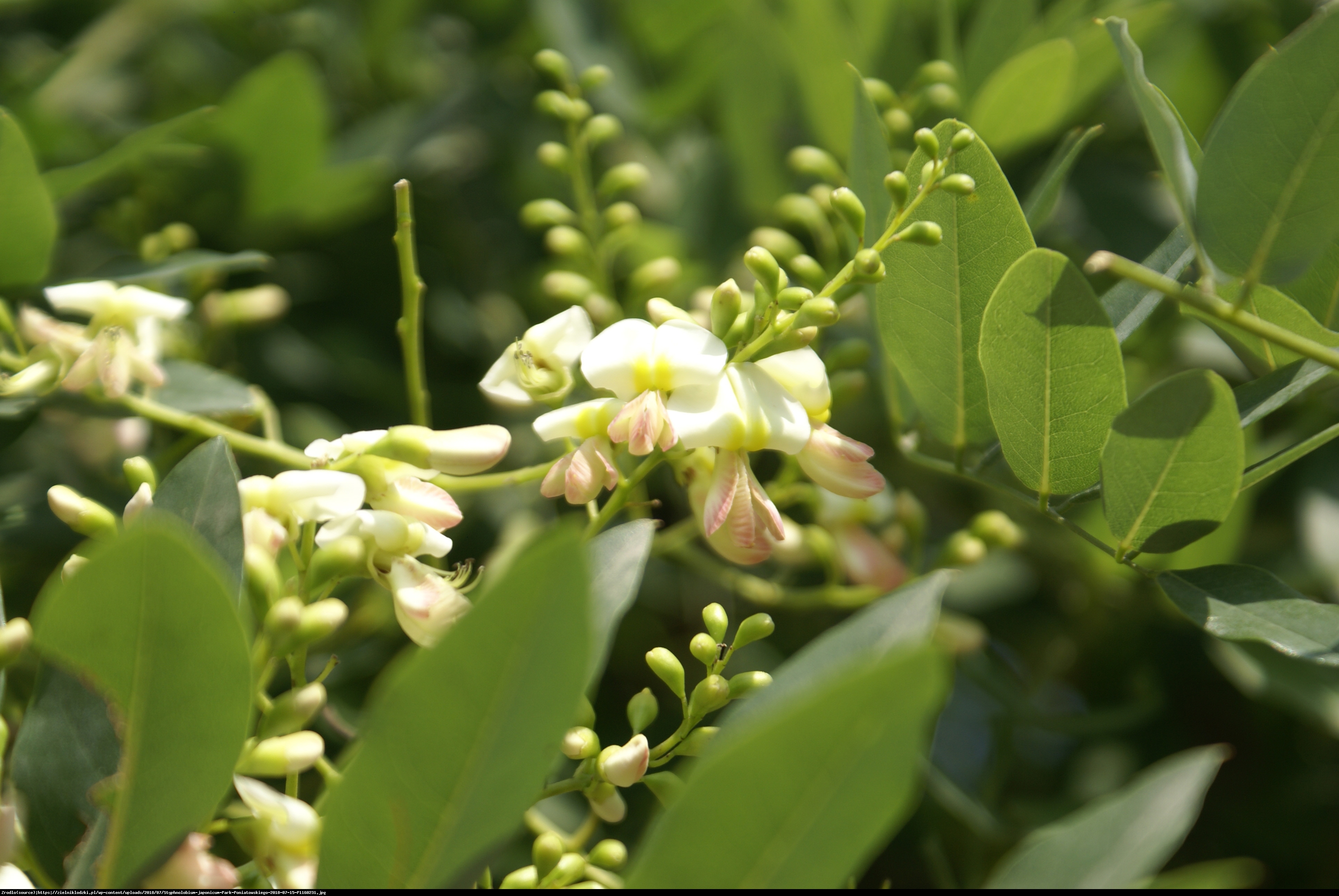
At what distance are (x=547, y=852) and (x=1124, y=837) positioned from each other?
373mm

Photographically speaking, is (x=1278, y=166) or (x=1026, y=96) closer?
(x=1278, y=166)

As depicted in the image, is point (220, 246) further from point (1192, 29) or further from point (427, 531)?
point (1192, 29)

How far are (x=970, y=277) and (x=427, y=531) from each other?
0.45 meters

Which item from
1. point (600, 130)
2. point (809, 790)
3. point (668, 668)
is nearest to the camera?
point (809, 790)

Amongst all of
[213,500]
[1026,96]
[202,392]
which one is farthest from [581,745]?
[1026,96]

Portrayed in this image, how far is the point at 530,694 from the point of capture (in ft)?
→ 1.57

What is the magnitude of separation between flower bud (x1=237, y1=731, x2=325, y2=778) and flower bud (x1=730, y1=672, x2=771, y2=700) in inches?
11.2

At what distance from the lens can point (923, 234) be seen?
73 cm

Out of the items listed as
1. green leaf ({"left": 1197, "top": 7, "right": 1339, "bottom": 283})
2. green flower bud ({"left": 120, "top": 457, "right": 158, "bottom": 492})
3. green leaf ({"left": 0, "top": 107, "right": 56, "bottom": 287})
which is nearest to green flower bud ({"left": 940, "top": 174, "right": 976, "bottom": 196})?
green leaf ({"left": 1197, "top": 7, "right": 1339, "bottom": 283})

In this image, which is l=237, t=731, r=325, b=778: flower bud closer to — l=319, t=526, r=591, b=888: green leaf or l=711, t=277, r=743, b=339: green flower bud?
l=319, t=526, r=591, b=888: green leaf

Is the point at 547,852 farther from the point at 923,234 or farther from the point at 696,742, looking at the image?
the point at 923,234

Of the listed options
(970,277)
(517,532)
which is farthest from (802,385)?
(517,532)

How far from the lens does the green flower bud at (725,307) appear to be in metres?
0.78

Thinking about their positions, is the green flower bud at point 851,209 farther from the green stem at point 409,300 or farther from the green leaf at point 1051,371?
the green stem at point 409,300
